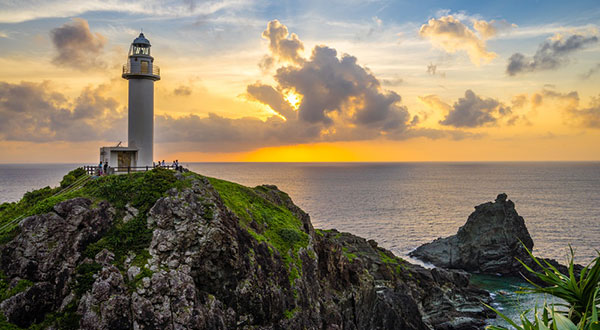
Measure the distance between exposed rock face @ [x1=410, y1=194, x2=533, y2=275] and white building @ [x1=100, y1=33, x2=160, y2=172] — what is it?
167 feet

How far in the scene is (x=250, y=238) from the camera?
29.7 meters

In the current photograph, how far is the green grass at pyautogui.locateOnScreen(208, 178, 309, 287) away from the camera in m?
31.6

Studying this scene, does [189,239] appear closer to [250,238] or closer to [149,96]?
[250,238]

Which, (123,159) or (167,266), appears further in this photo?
(123,159)

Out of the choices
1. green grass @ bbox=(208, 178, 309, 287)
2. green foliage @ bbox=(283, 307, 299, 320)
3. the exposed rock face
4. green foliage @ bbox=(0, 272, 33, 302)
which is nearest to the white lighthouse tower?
green grass @ bbox=(208, 178, 309, 287)

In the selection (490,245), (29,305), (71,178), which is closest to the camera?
(29,305)

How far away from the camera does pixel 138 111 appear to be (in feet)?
145

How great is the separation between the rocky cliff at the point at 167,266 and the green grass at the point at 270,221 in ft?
0.42

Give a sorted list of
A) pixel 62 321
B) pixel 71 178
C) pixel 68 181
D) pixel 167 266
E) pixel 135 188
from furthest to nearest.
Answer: pixel 71 178 → pixel 68 181 → pixel 135 188 → pixel 167 266 → pixel 62 321

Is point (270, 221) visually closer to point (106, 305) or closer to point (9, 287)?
point (106, 305)

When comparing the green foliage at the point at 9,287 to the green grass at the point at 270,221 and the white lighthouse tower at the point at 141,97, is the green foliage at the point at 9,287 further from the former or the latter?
the white lighthouse tower at the point at 141,97

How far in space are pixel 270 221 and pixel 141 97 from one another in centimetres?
2141

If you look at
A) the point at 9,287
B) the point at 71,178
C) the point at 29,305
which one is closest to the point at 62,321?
the point at 29,305

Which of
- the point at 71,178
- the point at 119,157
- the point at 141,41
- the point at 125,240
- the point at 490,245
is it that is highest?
the point at 141,41
